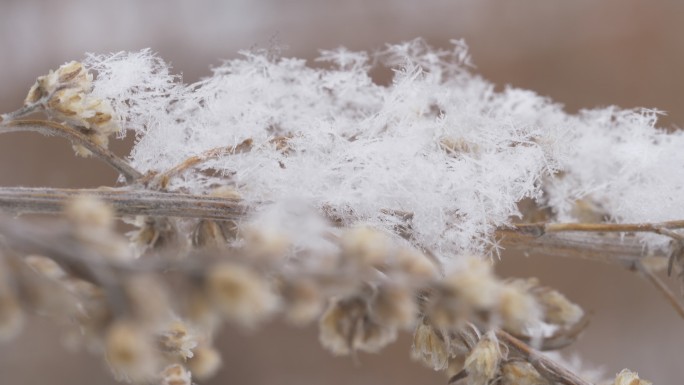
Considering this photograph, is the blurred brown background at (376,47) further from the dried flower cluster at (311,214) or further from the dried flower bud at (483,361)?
the dried flower bud at (483,361)

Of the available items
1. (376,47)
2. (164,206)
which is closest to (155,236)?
(164,206)

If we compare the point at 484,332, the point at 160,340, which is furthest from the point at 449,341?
the point at 160,340

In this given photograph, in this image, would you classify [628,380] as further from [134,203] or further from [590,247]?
[134,203]

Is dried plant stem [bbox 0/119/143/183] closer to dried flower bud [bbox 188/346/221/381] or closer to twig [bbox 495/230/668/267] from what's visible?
dried flower bud [bbox 188/346/221/381]

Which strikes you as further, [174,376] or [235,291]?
[174,376]

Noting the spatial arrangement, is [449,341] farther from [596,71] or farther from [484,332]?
[596,71]

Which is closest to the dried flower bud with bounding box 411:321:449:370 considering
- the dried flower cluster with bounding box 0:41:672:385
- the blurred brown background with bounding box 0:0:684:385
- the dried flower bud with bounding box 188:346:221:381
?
the dried flower cluster with bounding box 0:41:672:385

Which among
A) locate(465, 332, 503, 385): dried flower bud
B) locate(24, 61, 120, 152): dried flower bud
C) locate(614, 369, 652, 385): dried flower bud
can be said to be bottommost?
locate(24, 61, 120, 152): dried flower bud
